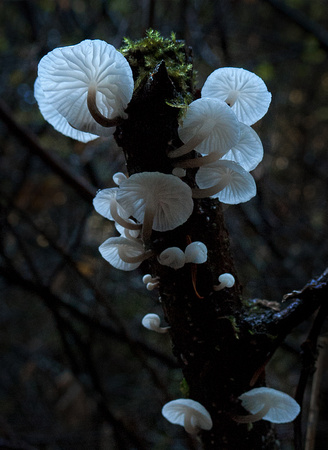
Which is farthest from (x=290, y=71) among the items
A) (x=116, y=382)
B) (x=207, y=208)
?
(x=116, y=382)

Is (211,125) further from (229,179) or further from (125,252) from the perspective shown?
(125,252)

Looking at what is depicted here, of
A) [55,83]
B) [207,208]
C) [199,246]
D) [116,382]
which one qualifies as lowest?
[199,246]

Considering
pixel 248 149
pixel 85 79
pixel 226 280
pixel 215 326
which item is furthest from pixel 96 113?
pixel 215 326

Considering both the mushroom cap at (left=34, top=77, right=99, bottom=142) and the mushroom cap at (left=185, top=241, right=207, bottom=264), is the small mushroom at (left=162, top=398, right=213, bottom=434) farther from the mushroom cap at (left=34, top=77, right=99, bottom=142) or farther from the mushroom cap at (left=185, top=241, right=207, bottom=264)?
the mushroom cap at (left=34, top=77, right=99, bottom=142)

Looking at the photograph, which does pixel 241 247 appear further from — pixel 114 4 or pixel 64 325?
pixel 114 4

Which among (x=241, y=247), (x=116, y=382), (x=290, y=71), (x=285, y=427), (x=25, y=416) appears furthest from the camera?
(x=116, y=382)

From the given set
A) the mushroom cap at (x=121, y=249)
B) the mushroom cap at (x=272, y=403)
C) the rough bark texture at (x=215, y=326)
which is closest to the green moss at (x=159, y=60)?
the rough bark texture at (x=215, y=326)

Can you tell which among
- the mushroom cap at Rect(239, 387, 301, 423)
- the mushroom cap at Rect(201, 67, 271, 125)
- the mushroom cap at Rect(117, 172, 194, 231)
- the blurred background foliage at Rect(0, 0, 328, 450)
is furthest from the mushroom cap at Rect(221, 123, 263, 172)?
the blurred background foliage at Rect(0, 0, 328, 450)
